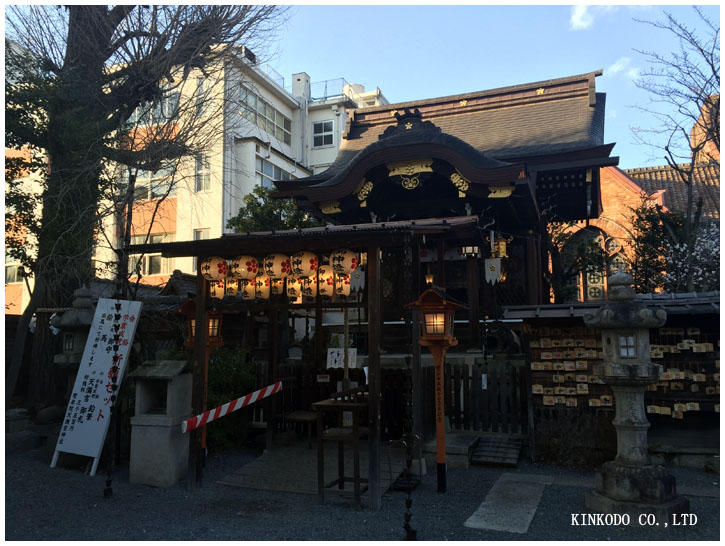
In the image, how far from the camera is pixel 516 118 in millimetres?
17609

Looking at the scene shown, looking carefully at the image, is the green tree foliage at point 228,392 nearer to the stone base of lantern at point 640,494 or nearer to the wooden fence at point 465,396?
the wooden fence at point 465,396

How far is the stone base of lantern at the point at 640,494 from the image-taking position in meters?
6.20

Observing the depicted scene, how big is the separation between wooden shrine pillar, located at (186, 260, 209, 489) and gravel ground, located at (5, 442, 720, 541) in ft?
0.98

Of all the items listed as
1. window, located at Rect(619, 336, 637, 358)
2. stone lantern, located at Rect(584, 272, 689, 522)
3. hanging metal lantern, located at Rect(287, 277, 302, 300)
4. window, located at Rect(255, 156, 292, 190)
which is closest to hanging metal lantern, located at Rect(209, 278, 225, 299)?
hanging metal lantern, located at Rect(287, 277, 302, 300)

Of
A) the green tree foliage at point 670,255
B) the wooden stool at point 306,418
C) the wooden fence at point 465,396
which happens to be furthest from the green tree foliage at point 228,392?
the green tree foliage at point 670,255

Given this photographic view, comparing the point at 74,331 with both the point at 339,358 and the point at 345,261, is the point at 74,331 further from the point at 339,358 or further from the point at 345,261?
the point at 345,261

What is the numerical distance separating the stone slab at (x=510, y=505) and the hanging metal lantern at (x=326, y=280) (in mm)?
3782

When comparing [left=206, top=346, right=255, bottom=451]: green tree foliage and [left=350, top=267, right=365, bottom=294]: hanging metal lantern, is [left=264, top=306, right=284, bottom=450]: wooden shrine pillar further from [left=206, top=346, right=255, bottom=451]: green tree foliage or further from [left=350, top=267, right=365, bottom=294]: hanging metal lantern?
[left=350, top=267, right=365, bottom=294]: hanging metal lantern

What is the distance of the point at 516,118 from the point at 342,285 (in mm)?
12397

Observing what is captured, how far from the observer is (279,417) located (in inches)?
426

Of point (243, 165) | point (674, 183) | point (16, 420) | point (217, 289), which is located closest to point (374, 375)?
point (217, 289)

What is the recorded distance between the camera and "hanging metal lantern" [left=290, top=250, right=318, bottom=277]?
8.01 metres

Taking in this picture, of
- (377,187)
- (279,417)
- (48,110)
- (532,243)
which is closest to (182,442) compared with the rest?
(279,417)

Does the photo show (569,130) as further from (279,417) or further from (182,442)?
(182,442)
